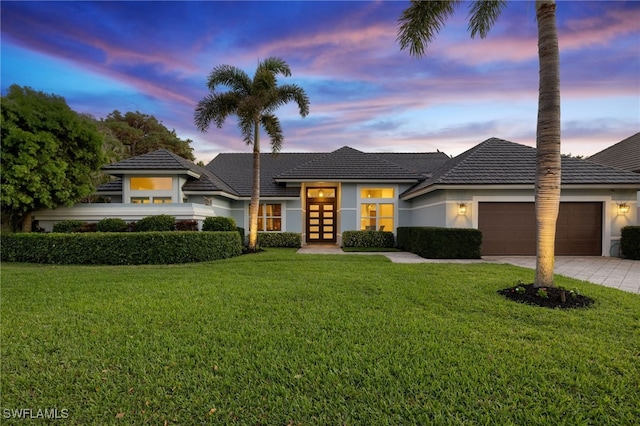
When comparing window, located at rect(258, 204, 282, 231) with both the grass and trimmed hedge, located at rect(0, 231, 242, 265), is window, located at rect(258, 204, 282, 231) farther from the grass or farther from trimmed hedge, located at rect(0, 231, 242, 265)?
the grass

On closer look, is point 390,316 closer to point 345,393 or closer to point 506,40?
point 345,393

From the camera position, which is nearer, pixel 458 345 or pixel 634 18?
pixel 458 345

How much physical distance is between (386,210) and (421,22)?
32.4ft

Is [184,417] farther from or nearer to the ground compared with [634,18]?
nearer to the ground

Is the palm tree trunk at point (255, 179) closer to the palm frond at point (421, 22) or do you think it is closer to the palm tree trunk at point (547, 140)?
the palm frond at point (421, 22)

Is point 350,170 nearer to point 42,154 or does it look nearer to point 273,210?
point 273,210

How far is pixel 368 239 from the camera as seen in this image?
48.5 feet

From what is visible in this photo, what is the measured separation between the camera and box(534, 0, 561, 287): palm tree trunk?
17.2ft

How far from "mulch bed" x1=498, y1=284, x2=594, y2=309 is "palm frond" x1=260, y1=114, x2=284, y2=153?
35.0ft

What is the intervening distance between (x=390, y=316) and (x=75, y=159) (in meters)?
13.7

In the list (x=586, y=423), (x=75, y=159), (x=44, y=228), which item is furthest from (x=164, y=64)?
(x=586, y=423)

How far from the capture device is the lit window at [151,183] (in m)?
14.0

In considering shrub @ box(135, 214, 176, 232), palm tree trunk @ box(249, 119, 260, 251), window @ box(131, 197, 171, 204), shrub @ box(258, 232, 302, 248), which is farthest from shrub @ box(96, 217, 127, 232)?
shrub @ box(258, 232, 302, 248)

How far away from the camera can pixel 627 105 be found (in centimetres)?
1159
